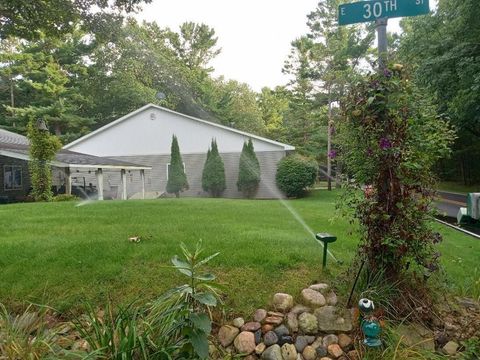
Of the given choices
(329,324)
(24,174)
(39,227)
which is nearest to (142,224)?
(39,227)

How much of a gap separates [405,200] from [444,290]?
98 cm

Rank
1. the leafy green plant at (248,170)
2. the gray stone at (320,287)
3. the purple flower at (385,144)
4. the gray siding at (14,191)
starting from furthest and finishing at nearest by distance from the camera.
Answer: the leafy green plant at (248,170) → the gray siding at (14,191) → the gray stone at (320,287) → the purple flower at (385,144)

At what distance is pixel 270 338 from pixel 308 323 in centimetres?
32

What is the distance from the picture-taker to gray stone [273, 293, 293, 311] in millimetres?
3050

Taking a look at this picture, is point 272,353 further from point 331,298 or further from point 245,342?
point 331,298

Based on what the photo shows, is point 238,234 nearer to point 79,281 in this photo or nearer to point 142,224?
point 142,224

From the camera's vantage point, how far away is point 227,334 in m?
2.85

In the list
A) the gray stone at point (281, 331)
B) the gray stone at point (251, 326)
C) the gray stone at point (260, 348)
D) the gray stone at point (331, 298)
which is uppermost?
the gray stone at point (331, 298)

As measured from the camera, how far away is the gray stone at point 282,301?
10.0 feet

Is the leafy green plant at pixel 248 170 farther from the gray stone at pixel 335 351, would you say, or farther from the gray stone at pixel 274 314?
the gray stone at pixel 335 351

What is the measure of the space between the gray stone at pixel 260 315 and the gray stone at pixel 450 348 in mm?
1315

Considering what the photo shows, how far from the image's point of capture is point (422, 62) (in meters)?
15.2

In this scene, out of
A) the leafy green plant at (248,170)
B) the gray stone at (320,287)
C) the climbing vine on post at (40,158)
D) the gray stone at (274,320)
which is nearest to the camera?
the gray stone at (274,320)

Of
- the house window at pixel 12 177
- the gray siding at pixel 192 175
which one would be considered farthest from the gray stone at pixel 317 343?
the house window at pixel 12 177
